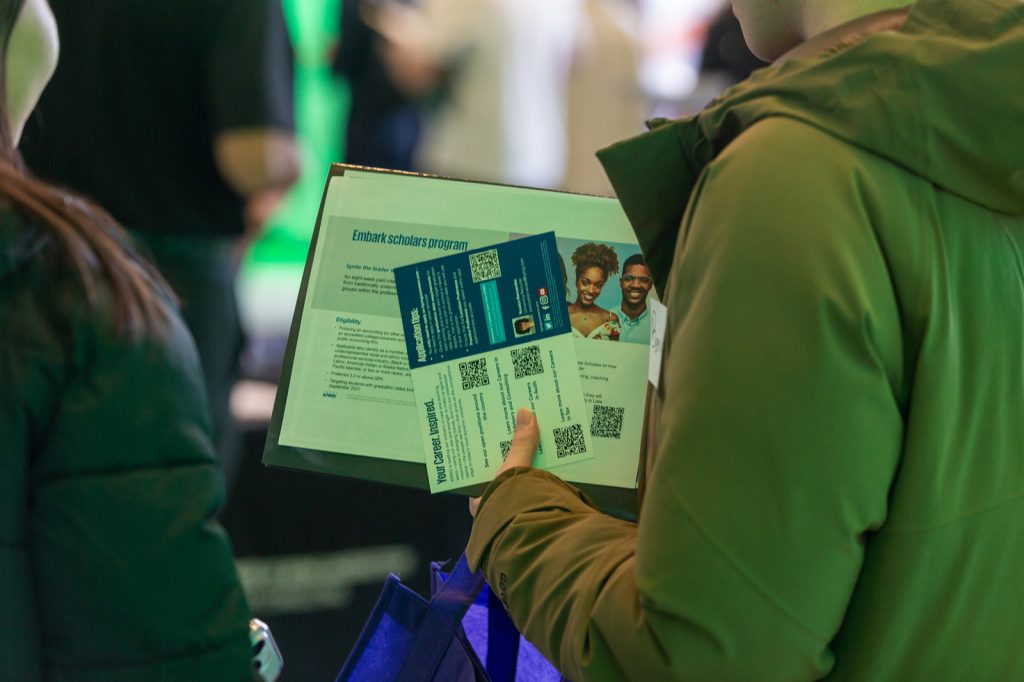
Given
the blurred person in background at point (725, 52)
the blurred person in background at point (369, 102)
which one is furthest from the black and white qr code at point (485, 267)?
the blurred person in background at point (725, 52)

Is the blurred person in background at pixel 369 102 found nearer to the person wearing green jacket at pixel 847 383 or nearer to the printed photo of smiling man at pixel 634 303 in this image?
the printed photo of smiling man at pixel 634 303

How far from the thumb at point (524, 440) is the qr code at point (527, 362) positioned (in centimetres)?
4

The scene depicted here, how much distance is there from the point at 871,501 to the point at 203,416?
587mm

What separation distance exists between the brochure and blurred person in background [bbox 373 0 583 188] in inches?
95.6

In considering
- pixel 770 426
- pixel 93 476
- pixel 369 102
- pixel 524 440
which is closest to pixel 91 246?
pixel 93 476

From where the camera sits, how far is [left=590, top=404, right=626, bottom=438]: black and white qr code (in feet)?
3.96

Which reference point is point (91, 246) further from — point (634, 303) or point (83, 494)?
point (634, 303)

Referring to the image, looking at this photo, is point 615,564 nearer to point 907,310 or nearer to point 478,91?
point 907,310

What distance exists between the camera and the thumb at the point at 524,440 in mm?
1166

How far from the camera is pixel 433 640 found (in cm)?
115

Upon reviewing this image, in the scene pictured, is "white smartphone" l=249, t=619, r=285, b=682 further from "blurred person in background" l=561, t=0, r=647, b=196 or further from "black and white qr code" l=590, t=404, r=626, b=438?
"blurred person in background" l=561, t=0, r=647, b=196

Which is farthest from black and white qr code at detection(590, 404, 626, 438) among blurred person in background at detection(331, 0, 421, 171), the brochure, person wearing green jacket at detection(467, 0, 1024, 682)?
blurred person in background at detection(331, 0, 421, 171)

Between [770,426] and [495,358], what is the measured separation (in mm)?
452

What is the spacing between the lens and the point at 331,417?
1252 millimetres
